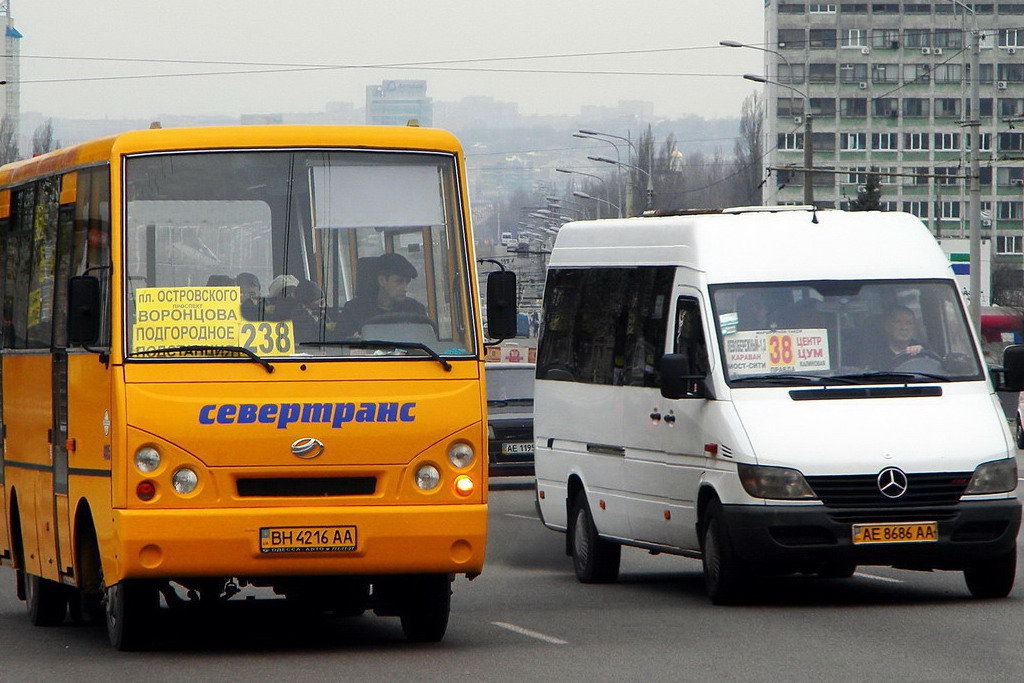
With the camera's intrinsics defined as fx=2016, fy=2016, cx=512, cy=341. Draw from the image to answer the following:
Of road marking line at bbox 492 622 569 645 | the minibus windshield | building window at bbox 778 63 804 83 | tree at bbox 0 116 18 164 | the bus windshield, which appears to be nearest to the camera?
the bus windshield

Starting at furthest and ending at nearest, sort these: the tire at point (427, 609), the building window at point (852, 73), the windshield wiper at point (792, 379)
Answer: the building window at point (852, 73) → the windshield wiper at point (792, 379) → the tire at point (427, 609)

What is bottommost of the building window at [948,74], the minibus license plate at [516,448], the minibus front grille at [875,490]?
the minibus license plate at [516,448]

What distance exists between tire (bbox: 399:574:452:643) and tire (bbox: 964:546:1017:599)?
3743 mm

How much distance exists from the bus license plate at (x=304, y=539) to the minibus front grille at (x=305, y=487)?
0.56 feet

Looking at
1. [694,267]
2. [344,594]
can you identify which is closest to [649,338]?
[694,267]

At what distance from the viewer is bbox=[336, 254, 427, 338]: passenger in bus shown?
1016 centimetres

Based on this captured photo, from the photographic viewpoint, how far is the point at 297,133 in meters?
10.4

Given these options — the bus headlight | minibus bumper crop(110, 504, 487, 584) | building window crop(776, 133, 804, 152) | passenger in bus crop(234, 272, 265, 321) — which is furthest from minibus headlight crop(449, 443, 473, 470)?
building window crop(776, 133, 804, 152)

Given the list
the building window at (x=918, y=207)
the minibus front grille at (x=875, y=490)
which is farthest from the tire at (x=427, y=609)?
the building window at (x=918, y=207)

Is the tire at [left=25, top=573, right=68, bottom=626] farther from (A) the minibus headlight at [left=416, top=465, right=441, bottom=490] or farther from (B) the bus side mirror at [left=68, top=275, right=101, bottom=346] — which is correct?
(A) the minibus headlight at [left=416, top=465, right=441, bottom=490]

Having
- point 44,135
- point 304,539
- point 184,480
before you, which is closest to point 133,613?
point 184,480

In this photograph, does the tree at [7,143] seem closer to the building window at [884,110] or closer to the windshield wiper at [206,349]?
the windshield wiper at [206,349]

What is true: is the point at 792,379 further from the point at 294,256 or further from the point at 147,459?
the point at 147,459

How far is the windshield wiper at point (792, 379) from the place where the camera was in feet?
42.0
